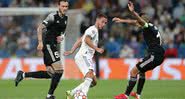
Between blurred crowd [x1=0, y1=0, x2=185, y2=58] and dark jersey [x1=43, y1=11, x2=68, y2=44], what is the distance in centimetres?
1001

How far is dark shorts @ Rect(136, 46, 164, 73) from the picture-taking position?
575 inches

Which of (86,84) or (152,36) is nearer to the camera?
(86,84)

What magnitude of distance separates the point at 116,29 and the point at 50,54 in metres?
12.9

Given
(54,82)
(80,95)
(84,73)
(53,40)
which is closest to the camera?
(80,95)

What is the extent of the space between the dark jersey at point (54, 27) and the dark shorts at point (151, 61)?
1.95 m

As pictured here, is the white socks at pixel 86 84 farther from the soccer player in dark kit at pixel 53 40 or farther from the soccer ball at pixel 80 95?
the soccer player in dark kit at pixel 53 40

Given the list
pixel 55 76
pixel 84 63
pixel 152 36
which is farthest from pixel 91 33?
pixel 152 36

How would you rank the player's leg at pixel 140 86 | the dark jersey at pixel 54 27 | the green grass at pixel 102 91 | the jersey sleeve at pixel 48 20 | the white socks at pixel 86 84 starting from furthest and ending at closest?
the green grass at pixel 102 91, the player's leg at pixel 140 86, the dark jersey at pixel 54 27, the jersey sleeve at pixel 48 20, the white socks at pixel 86 84

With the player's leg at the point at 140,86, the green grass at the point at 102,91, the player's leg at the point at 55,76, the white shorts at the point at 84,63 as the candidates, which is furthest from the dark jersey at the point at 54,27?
the player's leg at the point at 140,86

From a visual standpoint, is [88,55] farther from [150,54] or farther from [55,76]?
[150,54]

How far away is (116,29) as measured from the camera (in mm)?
26859

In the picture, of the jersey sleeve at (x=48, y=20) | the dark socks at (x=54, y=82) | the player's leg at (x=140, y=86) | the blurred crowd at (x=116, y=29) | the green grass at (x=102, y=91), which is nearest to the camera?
the dark socks at (x=54, y=82)

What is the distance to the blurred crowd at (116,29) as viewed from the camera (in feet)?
83.6

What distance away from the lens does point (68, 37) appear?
25.1 m
